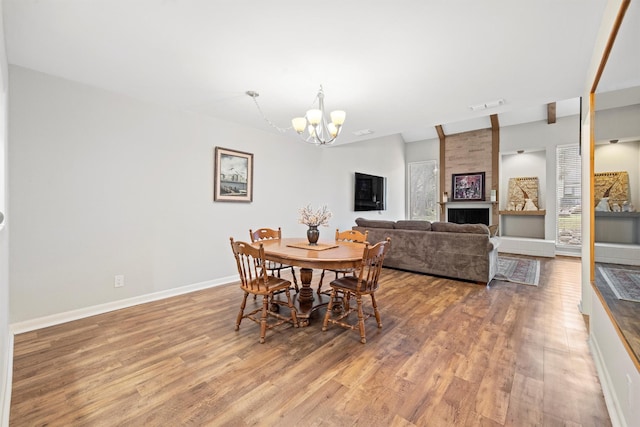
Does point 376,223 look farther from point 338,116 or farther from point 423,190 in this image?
point 423,190

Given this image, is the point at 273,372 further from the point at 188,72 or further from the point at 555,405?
the point at 188,72

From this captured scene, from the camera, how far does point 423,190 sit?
8.82 metres

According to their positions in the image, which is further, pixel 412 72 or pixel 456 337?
pixel 412 72

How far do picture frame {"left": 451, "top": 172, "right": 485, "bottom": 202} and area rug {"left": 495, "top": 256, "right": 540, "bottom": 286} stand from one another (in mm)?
2240

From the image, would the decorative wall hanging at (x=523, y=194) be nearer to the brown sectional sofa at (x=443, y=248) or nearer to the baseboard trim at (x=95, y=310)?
the brown sectional sofa at (x=443, y=248)

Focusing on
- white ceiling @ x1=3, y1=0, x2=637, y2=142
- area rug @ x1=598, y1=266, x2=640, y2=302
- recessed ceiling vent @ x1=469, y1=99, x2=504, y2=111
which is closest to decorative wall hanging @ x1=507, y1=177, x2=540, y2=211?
white ceiling @ x1=3, y1=0, x2=637, y2=142

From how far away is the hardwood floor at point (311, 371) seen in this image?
5.01ft

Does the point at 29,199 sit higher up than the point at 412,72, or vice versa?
the point at 412,72

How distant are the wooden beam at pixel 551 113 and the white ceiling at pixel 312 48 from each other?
4188mm

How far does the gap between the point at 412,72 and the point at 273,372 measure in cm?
279

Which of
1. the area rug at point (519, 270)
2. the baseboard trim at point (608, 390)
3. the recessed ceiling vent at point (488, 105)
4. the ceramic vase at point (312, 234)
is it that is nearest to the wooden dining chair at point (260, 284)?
the ceramic vase at point (312, 234)

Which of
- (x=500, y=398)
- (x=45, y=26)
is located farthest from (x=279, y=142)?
(x=500, y=398)

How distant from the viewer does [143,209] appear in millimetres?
3277

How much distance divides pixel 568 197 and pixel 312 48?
729cm
